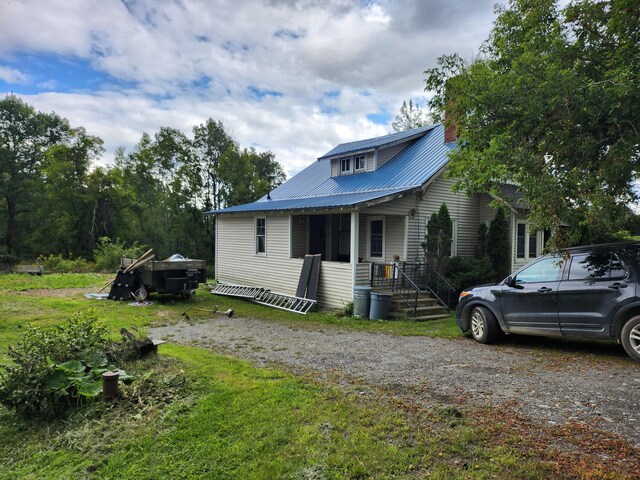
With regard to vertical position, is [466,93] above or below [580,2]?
below

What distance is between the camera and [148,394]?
4387 mm

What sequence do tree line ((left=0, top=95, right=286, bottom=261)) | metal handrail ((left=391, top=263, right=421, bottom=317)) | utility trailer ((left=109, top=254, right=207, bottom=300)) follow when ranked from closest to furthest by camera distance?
metal handrail ((left=391, top=263, right=421, bottom=317)) → utility trailer ((left=109, top=254, right=207, bottom=300)) → tree line ((left=0, top=95, right=286, bottom=261))

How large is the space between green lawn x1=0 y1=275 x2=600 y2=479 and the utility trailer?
8064mm

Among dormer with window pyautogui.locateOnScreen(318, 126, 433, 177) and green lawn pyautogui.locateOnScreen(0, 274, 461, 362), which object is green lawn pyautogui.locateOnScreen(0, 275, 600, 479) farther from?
dormer with window pyautogui.locateOnScreen(318, 126, 433, 177)

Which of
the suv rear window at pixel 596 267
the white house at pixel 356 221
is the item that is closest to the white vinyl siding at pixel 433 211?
the white house at pixel 356 221

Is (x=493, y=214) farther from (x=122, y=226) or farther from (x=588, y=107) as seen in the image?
(x=122, y=226)

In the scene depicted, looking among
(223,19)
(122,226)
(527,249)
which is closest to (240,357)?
(223,19)

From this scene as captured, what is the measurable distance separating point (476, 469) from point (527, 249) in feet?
46.7

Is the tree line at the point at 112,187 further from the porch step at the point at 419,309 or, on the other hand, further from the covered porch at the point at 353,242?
the porch step at the point at 419,309

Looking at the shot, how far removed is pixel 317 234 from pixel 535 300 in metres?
9.97

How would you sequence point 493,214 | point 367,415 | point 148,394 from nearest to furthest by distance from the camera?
1. point 367,415
2. point 148,394
3. point 493,214

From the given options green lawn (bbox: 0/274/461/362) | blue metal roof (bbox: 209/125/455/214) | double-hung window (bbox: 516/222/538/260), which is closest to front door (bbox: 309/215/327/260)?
blue metal roof (bbox: 209/125/455/214)

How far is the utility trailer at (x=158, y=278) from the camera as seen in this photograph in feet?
41.8

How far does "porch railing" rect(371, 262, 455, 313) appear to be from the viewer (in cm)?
1154
